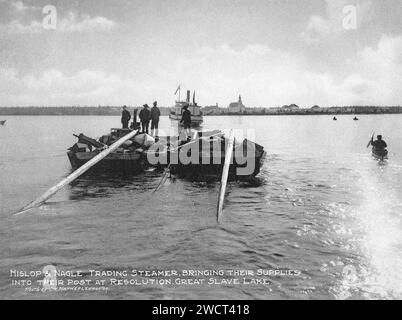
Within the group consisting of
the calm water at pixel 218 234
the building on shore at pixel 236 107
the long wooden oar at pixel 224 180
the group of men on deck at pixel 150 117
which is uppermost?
the building on shore at pixel 236 107

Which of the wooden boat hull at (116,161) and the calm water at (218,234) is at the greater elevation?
the wooden boat hull at (116,161)

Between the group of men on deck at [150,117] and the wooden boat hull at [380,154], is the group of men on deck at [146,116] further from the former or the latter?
the wooden boat hull at [380,154]

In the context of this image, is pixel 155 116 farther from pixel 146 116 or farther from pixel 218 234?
pixel 218 234

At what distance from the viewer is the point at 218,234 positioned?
8.81m

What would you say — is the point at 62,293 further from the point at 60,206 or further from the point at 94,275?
the point at 60,206

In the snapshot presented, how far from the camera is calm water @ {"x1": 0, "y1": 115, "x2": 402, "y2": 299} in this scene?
610 centimetres

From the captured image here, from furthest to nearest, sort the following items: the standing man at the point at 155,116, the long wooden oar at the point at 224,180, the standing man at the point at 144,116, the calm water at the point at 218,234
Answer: the standing man at the point at 155,116 → the standing man at the point at 144,116 → the long wooden oar at the point at 224,180 → the calm water at the point at 218,234

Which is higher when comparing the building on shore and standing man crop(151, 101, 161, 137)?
the building on shore

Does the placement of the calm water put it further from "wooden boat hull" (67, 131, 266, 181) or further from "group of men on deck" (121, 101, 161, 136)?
"group of men on deck" (121, 101, 161, 136)

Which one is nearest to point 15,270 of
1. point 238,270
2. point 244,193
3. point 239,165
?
point 238,270

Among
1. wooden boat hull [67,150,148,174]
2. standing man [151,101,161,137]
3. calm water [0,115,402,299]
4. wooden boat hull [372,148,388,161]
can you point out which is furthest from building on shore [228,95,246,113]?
calm water [0,115,402,299]

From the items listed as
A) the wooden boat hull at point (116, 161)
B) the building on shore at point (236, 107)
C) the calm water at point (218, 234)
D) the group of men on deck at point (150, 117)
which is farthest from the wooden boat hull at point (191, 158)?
the building on shore at point (236, 107)

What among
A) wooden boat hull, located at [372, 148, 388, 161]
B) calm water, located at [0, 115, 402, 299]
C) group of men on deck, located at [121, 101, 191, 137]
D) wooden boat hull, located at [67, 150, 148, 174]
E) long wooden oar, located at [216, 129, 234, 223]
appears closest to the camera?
calm water, located at [0, 115, 402, 299]

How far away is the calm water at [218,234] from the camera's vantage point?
240 inches
